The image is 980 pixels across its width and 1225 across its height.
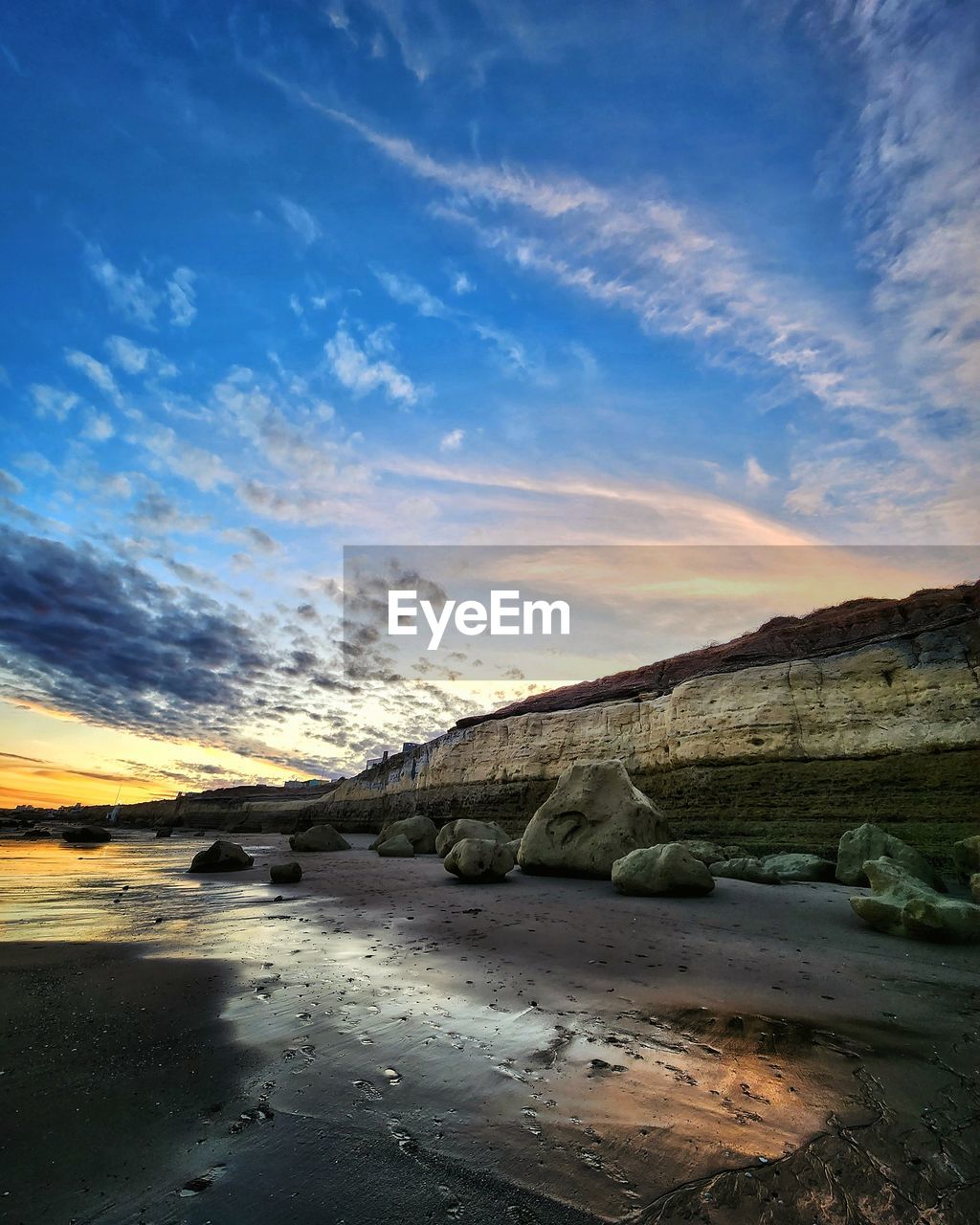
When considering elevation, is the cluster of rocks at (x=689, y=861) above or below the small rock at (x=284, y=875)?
above

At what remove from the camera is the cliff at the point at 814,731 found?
10.6 metres

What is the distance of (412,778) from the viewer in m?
29.8

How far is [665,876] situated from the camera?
260 inches

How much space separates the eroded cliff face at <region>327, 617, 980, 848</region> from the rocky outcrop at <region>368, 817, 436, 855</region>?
19.2 feet

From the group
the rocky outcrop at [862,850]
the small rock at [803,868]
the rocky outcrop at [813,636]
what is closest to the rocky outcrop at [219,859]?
the small rock at [803,868]

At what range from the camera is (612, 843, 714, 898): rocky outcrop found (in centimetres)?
658

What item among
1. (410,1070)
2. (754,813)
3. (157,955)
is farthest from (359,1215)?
(754,813)

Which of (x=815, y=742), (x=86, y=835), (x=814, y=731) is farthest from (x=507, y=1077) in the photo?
(x=86, y=835)

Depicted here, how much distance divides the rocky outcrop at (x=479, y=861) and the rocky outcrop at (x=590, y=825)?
758mm

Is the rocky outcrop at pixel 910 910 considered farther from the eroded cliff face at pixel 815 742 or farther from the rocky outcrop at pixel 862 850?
the eroded cliff face at pixel 815 742

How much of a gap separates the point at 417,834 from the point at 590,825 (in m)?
7.33

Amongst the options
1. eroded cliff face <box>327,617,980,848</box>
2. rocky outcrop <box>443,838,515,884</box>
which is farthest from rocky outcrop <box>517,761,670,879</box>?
eroded cliff face <box>327,617,980,848</box>

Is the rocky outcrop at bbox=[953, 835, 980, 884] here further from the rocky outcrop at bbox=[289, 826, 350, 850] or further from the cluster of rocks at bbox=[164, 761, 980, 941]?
the rocky outcrop at bbox=[289, 826, 350, 850]

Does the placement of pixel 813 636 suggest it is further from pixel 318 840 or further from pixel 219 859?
pixel 219 859
